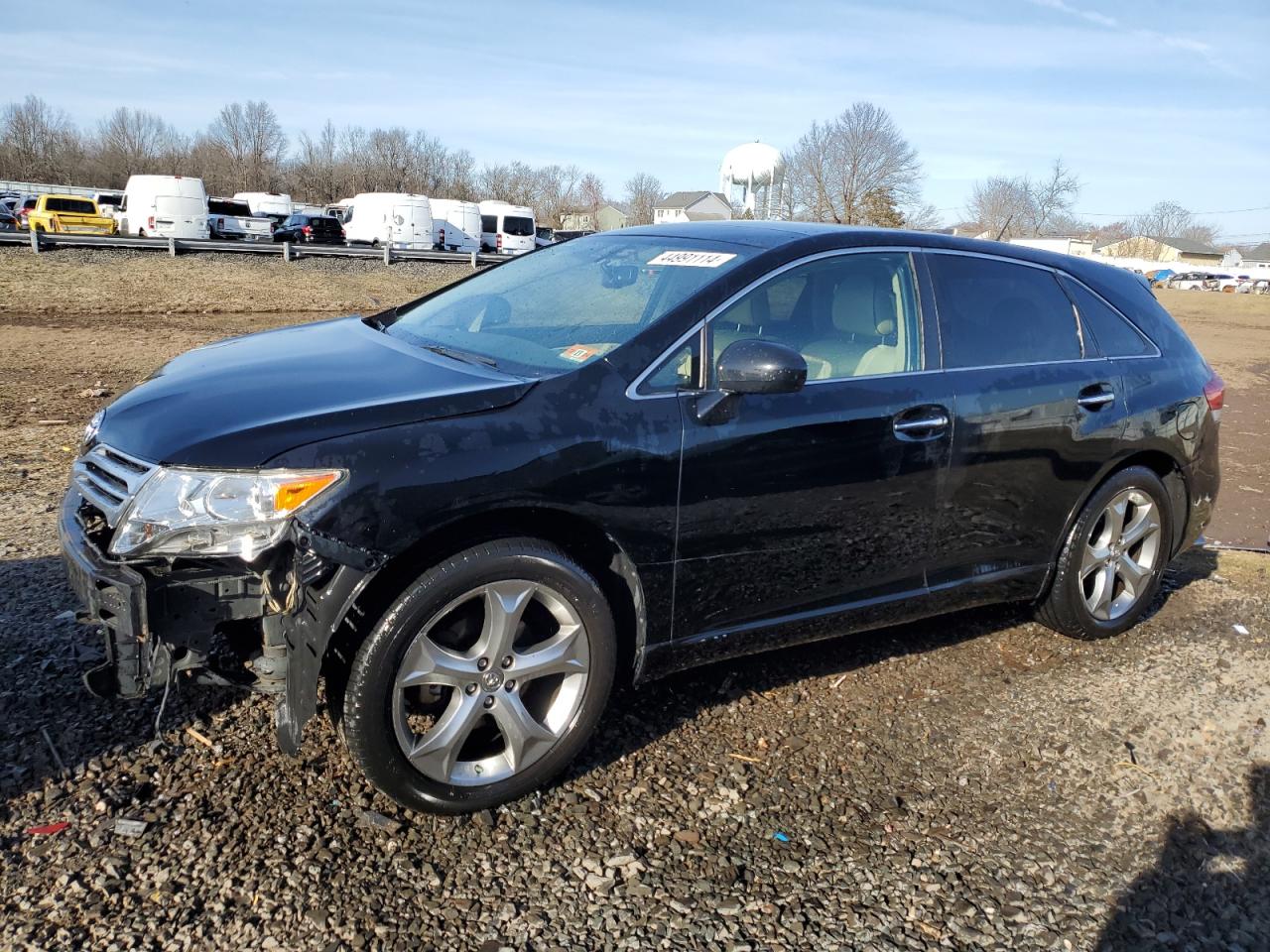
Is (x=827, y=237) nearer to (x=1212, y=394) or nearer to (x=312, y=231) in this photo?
(x=1212, y=394)

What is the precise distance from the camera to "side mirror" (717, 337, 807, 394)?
3055mm

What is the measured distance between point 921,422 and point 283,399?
2.20m

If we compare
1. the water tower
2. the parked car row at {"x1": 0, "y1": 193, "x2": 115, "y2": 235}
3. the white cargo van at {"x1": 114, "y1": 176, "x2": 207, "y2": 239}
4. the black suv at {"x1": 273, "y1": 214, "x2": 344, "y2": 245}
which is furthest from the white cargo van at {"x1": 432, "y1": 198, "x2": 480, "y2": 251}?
the water tower

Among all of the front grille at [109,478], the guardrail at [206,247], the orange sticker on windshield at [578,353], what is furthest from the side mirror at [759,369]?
the guardrail at [206,247]

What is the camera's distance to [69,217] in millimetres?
33250

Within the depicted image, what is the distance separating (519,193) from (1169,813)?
9771cm

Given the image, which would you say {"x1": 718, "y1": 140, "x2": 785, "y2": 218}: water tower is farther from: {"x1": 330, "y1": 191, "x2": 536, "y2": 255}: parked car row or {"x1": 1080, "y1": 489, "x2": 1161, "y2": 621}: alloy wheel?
{"x1": 1080, "y1": 489, "x2": 1161, "y2": 621}: alloy wheel

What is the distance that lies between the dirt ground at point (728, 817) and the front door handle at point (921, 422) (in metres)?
1.07

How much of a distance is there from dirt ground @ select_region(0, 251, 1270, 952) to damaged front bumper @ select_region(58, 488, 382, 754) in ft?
1.47

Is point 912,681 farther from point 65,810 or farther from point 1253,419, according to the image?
point 1253,419

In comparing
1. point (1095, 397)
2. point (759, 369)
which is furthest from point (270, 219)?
point (759, 369)

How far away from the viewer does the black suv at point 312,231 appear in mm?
39938

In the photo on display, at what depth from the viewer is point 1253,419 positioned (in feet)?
40.7

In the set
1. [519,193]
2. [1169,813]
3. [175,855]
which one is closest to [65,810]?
[175,855]
